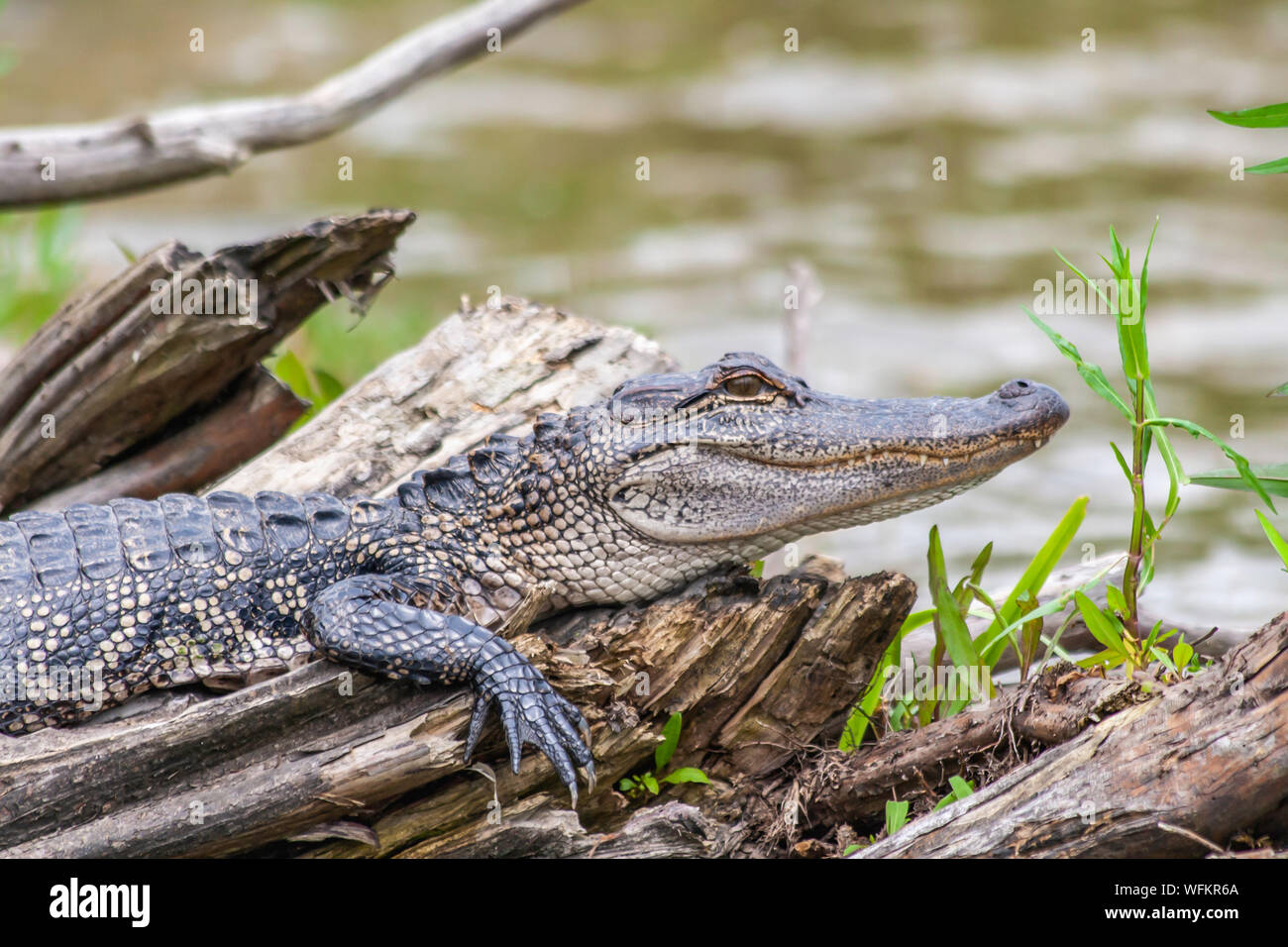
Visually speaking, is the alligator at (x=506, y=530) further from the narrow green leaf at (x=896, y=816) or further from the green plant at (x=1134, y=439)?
the narrow green leaf at (x=896, y=816)

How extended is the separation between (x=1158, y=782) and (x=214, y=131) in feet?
15.7

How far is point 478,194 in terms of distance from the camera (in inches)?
514

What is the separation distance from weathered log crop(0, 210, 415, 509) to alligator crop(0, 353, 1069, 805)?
92cm

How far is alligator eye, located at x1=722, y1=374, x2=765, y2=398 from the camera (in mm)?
3617

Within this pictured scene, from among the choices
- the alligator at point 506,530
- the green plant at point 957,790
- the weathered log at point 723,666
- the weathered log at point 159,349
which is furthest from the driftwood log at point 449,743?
the weathered log at point 159,349

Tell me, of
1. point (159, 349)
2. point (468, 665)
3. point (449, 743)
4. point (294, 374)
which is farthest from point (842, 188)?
point (449, 743)

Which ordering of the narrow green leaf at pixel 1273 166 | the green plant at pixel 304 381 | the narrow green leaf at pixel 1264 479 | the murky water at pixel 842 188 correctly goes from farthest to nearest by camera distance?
the murky water at pixel 842 188 < the green plant at pixel 304 381 < the narrow green leaf at pixel 1264 479 < the narrow green leaf at pixel 1273 166

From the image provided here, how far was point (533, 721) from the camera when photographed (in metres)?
3.15

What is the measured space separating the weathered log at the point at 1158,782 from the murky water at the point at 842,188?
301cm

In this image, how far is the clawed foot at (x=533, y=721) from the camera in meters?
3.15

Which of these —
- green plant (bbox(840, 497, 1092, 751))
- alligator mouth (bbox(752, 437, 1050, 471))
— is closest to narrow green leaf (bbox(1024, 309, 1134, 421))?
alligator mouth (bbox(752, 437, 1050, 471))

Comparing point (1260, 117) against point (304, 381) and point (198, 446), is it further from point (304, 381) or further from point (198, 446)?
point (304, 381)
